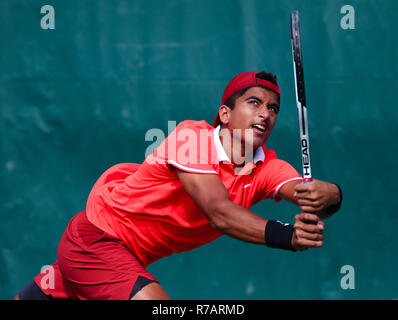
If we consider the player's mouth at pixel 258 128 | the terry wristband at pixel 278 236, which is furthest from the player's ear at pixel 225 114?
the terry wristband at pixel 278 236

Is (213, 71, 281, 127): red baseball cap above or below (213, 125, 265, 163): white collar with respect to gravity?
above

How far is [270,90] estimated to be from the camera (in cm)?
229

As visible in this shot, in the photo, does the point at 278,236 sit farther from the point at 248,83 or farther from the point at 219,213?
the point at 248,83

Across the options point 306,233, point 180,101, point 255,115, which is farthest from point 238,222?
point 180,101

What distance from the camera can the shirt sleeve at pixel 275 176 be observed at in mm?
2312

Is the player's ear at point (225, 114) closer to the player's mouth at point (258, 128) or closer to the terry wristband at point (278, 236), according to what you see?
the player's mouth at point (258, 128)

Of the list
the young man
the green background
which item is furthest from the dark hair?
the green background

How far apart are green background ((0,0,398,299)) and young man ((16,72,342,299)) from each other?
4.78 feet

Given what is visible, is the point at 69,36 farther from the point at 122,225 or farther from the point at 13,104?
the point at 122,225

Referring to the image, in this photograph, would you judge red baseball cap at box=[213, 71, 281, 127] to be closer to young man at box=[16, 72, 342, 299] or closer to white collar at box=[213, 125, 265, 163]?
young man at box=[16, 72, 342, 299]

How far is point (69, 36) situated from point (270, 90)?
199cm

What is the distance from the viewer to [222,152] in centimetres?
225

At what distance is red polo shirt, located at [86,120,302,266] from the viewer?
213 cm

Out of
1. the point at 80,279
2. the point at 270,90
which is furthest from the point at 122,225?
the point at 270,90
